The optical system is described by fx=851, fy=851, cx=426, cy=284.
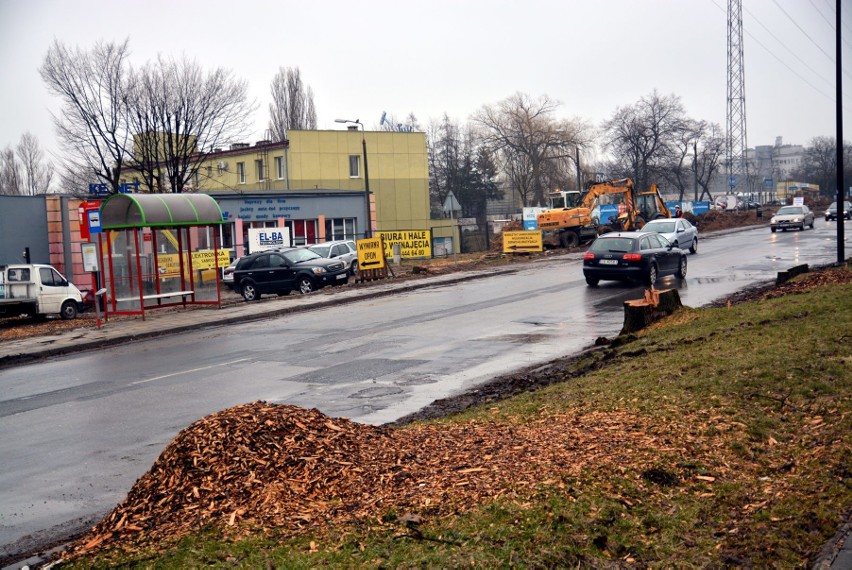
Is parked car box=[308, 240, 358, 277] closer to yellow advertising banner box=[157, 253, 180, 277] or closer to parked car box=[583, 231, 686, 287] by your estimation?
yellow advertising banner box=[157, 253, 180, 277]

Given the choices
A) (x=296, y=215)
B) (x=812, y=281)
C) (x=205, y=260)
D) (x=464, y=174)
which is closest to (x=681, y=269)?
(x=812, y=281)

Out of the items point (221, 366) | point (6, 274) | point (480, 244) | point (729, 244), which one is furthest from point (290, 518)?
point (480, 244)

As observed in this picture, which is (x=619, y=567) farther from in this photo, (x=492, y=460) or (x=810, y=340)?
(x=810, y=340)

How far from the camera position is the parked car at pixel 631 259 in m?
24.9

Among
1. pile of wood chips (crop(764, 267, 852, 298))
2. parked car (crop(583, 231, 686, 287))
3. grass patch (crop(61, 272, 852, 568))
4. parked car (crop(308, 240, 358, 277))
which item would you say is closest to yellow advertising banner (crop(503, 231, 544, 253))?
parked car (crop(308, 240, 358, 277))

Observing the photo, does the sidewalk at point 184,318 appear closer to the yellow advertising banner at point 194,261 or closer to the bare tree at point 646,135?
the yellow advertising banner at point 194,261

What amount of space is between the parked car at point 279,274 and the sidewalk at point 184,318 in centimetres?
46

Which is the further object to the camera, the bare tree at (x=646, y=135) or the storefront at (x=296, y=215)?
the bare tree at (x=646, y=135)

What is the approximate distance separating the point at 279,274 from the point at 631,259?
40.0 ft

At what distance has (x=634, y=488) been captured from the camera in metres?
5.70

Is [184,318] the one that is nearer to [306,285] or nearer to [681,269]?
[306,285]

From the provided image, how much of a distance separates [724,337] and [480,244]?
50.6 meters

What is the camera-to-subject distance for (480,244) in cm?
6216

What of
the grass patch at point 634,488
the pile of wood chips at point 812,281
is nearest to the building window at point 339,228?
the pile of wood chips at point 812,281
